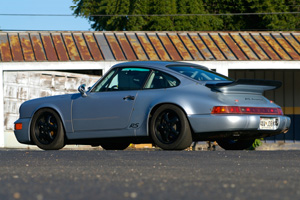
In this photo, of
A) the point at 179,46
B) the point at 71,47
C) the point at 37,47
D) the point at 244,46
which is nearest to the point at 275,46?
the point at 244,46

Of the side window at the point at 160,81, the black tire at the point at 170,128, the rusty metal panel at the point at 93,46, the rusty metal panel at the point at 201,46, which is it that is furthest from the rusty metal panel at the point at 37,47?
the black tire at the point at 170,128

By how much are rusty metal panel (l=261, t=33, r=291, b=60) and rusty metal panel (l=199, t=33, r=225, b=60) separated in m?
1.84

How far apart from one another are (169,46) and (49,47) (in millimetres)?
3512

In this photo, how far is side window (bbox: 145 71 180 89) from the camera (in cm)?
1039

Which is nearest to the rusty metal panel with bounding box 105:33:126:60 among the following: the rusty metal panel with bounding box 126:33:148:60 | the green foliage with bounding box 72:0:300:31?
the rusty metal panel with bounding box 126:33:148:60

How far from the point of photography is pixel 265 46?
72.7ft

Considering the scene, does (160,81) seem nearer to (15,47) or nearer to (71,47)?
(71,47)

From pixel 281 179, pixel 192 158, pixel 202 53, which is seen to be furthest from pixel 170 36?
pixel 281 179

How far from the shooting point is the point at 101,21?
47.2 m

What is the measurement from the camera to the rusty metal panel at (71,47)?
20422 mm

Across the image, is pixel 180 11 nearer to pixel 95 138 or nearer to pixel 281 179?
→ pixel 95 138

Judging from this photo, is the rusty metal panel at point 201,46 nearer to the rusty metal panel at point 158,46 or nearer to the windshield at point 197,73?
the rusty metal panel at point 158,46

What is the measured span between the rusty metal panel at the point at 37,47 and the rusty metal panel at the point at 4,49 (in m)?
0.73

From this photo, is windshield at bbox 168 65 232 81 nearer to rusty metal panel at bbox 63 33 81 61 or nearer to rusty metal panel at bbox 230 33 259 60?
rusty metal panel at bbox 63 33 81 61
